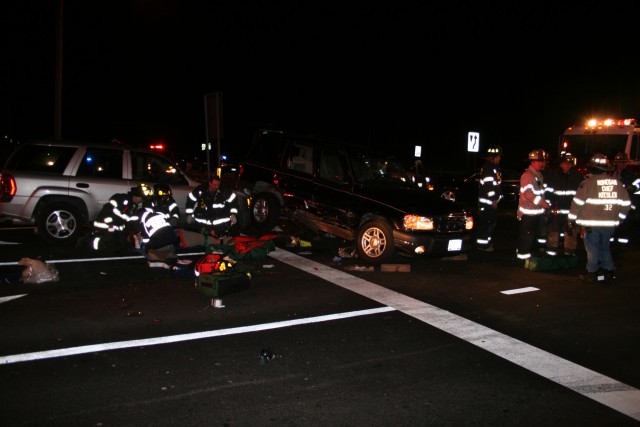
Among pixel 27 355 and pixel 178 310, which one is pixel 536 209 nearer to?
pixel 178 310

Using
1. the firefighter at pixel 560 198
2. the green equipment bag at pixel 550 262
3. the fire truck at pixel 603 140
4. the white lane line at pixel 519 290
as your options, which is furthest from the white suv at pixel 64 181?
the fire truck at pixel 603 140

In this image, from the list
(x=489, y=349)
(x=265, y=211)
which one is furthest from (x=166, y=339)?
(x=265, y=211)

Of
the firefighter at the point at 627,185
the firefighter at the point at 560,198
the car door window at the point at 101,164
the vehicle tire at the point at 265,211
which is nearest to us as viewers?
the car door window at the point at 101,164

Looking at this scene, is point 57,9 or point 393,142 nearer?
point 57,9

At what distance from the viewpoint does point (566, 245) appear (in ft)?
36.4

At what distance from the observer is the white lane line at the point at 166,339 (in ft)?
15.8

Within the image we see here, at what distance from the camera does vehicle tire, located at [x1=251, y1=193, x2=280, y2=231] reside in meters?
11.4

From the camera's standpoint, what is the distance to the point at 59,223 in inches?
389

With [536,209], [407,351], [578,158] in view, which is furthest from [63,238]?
[578,158]

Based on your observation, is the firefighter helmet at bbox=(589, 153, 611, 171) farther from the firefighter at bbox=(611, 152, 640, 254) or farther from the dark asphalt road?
the firefighter at bbox=(611, 152, 640, 254)

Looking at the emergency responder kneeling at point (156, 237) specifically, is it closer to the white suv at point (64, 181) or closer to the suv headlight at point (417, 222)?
the white suv at point (64, 181)

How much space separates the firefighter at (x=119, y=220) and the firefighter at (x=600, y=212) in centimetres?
668

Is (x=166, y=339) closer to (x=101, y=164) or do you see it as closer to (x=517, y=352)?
(x=517, y=352)

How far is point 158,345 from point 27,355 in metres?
1.10
